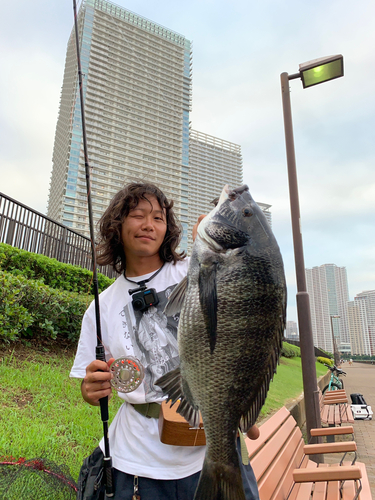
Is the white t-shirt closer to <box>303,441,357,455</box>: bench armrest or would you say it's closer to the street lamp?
<box>303,441,357,455</box>: bench armrest

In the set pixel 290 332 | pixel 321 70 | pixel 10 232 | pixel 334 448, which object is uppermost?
pixel 321 70

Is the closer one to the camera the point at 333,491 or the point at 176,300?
the point at 176,300

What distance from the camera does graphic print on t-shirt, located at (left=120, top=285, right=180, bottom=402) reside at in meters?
1.46

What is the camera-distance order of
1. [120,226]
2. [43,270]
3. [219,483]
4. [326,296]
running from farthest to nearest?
[326,296]
[43,270]
[120,226]
[219,483]

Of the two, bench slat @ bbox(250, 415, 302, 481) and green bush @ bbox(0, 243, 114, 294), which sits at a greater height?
green bush @ bbox(0, 243, 114, 294)

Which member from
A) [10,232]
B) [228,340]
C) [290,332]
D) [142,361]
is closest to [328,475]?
[142,361]

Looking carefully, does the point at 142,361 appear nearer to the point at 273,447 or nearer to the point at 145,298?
the point at 145,298

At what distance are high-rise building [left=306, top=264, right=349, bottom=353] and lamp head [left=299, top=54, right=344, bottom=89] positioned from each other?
24442 millimetres

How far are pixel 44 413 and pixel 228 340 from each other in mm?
3364

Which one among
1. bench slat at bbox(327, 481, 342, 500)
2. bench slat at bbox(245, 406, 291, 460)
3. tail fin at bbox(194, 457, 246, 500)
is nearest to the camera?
tail fin at bbox(194, 457, 246, 500)

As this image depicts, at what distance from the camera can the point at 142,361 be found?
4.93 feet

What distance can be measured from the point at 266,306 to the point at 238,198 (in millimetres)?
405

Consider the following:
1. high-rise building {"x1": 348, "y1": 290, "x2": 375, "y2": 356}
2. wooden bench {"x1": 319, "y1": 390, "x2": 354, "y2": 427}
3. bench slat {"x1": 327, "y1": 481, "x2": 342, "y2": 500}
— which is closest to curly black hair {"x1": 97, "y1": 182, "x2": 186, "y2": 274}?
bench slat {"x1": 327, "y1": 481, "x2": 342, "y2": 500}

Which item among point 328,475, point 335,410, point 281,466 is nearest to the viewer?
point 328,475
